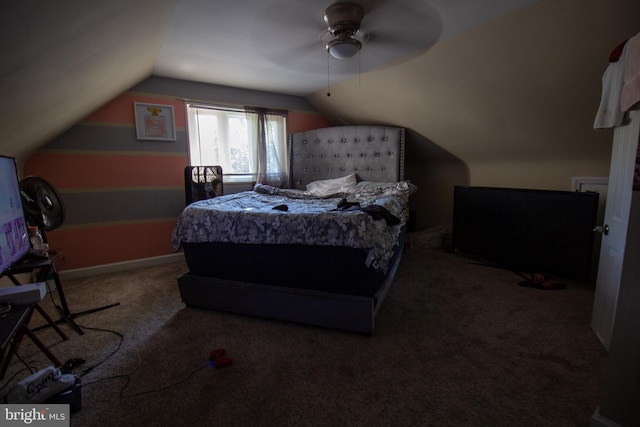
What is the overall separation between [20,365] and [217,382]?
1242 mm

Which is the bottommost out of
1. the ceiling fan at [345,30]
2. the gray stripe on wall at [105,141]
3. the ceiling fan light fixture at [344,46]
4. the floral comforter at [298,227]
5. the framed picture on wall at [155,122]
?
the floral comforter at [298,227]

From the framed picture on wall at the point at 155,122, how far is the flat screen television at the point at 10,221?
5.84ft

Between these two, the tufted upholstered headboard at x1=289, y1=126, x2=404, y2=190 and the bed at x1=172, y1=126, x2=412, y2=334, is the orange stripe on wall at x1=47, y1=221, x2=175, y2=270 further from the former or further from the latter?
the tufted upholstered headboard at x1=289, y1=126, x2=404, y2=190

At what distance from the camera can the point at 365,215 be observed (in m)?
1.88

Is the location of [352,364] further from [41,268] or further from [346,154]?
[346,154]

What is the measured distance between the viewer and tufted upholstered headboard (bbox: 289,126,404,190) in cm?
378

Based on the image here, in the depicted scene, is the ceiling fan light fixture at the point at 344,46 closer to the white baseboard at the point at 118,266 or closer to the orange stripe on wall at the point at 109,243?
the orange stripe on wall at the point at 109,243

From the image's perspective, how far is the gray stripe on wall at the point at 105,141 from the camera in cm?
302

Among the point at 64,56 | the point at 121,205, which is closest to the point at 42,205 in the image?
the point at 64,56

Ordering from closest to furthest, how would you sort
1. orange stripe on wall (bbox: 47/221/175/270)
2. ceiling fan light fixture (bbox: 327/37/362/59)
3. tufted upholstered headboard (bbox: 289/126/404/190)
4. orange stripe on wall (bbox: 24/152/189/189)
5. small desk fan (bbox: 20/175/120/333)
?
small desk fan (bbox: 20/175/120/333)
ceiling fan light fixture (bbox: 327/37/362/59)
orange stripe on wall (bbox: 24/152/189/189)
orange stripe on wall (bbox: 47/221/175/270)
tufted upholstered headboard (bbox: 289/126/404/190)

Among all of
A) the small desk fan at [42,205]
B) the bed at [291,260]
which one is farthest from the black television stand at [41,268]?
the bed at [291,260]

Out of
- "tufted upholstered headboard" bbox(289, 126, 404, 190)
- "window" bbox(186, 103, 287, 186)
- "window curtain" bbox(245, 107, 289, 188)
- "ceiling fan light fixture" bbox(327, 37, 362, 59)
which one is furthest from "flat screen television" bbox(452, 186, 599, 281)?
"window" bbox(186, 103, 287, 186)

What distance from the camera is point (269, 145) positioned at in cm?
410

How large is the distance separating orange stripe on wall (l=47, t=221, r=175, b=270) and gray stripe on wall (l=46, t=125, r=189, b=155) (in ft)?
2.84
